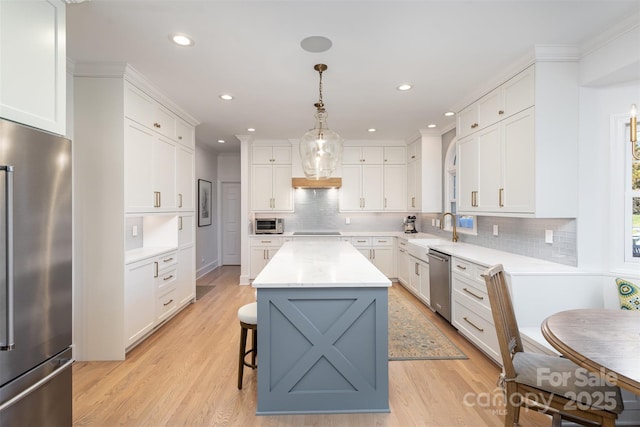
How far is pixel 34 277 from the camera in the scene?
1.42m

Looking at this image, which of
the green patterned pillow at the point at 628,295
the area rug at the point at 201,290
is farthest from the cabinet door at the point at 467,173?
the area rug at the point at 201,290

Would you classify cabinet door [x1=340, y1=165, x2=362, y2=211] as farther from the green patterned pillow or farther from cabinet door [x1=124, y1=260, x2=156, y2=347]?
the green patterned pillow

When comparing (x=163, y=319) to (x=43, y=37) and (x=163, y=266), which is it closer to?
(x=163, y=266)

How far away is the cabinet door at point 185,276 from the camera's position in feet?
12.9

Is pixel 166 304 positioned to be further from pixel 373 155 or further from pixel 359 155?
pixel 373 155

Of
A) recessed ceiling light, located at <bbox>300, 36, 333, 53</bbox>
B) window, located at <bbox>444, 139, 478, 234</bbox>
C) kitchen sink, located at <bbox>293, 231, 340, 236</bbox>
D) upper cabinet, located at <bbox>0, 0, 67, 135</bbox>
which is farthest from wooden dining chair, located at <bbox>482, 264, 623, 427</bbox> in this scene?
kitchen sink, located at <bbox>293, 231, 340, 236</bbox>

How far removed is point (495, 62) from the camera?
8.57 feet

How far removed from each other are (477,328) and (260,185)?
4106mm

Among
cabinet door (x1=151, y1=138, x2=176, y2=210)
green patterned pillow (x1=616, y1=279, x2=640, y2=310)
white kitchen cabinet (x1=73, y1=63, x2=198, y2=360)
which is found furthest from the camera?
cabinet door (x1=151, y1=138, x2=176, y2=210)

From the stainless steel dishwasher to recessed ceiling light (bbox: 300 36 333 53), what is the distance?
2.46 metres

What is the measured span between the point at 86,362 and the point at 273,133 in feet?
12.5

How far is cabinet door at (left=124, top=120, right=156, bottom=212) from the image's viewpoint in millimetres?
2779

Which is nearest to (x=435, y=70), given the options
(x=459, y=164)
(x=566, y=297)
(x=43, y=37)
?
(x=459, y=164)

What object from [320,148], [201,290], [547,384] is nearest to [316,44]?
[320,148]
